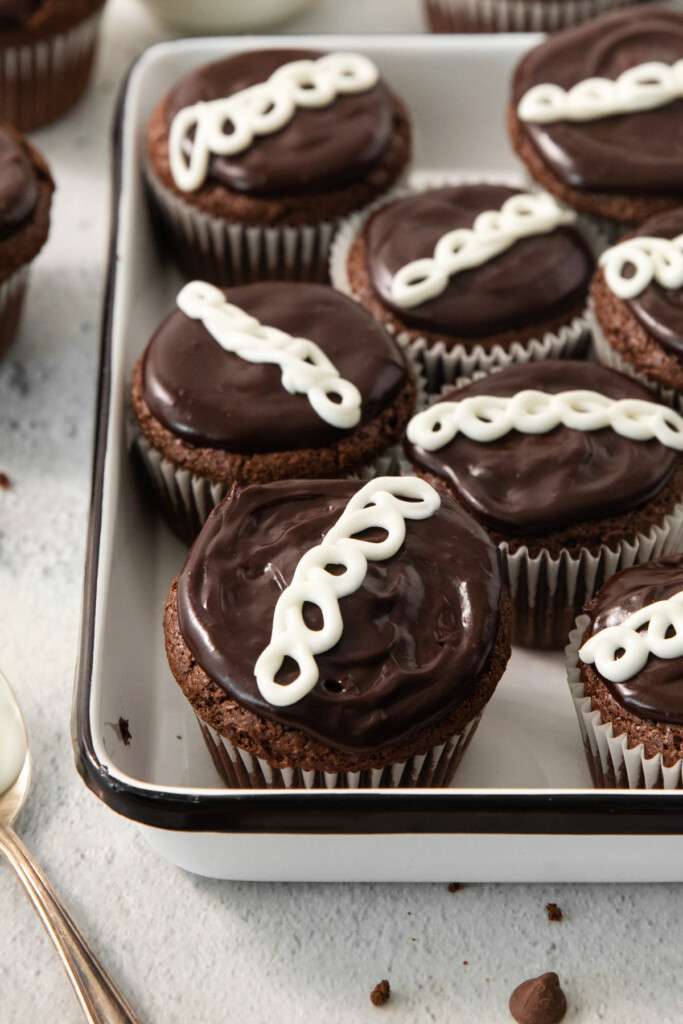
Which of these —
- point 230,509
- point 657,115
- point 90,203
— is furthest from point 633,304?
point 90,203

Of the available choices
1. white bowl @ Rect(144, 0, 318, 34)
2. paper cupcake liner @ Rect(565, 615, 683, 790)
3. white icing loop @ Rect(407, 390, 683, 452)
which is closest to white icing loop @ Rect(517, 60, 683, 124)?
white icing loop @ Rect(407, 390, 683, 452)

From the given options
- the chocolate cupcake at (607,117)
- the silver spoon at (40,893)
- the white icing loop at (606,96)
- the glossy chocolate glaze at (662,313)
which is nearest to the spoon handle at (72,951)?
the silver spoon at (40,893)

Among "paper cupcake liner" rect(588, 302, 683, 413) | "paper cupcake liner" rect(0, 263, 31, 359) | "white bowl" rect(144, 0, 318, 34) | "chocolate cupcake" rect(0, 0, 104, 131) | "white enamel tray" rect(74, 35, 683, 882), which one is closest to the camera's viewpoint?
"white enamel tray" rect(74, 35, 683, 882)

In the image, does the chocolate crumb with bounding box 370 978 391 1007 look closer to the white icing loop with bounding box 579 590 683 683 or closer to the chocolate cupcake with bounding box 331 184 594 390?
the white icing loop with bounding box 579 590 683 683

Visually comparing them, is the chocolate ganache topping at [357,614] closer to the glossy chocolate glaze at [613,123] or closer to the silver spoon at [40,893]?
the silver spoon at [40,893]

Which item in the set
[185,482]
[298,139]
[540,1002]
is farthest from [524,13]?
[540,1002]
